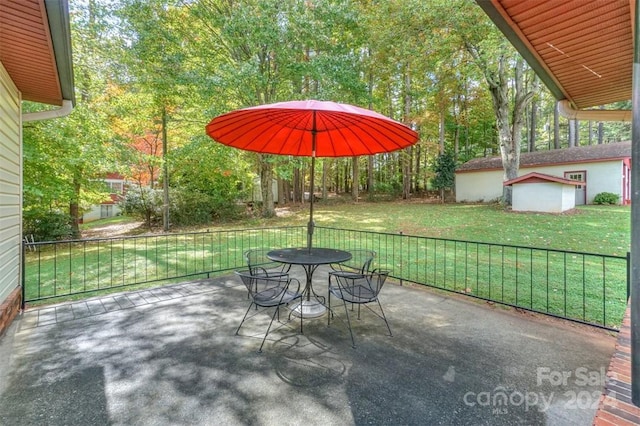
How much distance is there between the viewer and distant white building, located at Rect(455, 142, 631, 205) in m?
15.5

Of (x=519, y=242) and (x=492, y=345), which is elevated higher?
(x=519, y=242)

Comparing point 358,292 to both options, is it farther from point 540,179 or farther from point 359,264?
point 540,179

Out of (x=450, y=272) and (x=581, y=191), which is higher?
(x=581, y=191)

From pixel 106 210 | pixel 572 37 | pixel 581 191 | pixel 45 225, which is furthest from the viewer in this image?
pixel 106 210

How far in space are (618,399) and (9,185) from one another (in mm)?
6090

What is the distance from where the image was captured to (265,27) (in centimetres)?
1002

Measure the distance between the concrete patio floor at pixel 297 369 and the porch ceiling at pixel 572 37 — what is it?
2771mm

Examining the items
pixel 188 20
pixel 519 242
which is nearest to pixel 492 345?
pixel 519 242

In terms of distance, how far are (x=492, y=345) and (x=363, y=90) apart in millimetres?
10569

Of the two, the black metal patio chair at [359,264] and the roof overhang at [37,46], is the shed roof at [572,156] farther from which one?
the roof overhang at [37,46]

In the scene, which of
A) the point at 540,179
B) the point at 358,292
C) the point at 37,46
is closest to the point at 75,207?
the point at 37,46

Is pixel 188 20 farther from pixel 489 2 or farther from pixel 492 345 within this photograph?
pixel 492 345

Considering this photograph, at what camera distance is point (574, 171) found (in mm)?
16672

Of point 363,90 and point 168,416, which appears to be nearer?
point 168,416
